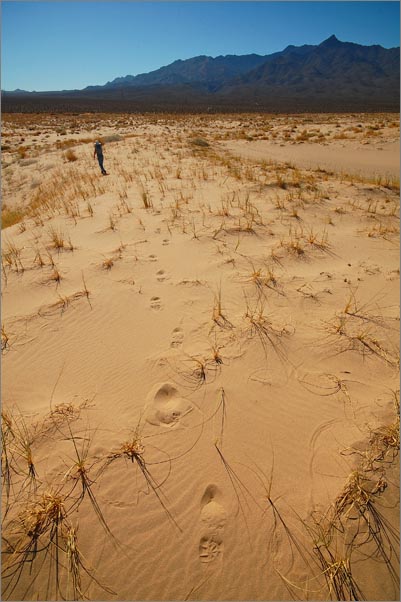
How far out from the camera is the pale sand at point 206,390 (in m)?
1.85

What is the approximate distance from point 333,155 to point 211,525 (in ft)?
57.8

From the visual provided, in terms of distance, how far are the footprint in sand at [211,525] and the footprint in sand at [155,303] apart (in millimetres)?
2321

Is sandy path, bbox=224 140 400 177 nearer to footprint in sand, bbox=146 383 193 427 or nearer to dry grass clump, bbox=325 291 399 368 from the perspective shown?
dry grass clump, bbox=325 291 399 368

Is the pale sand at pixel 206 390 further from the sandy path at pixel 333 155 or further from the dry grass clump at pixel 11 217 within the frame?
the sandy path at pixel 333 155

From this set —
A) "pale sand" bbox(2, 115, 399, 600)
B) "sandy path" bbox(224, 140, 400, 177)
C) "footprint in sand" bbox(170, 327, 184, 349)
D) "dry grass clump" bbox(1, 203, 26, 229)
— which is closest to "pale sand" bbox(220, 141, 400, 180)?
"sandy path" bbox(224, 140, 400, 177)

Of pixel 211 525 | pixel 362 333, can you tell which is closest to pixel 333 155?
pixel 362 333

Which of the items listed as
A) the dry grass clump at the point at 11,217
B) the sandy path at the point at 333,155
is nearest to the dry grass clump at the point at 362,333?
the dry grass clump at the point at 11,217

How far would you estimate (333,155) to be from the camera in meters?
15.6

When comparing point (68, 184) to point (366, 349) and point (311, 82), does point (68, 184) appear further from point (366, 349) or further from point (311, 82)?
point (311, 82)

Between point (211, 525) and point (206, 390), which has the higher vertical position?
point (206, 390)

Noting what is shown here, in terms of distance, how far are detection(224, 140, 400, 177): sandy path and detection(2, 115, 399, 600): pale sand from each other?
7.61m

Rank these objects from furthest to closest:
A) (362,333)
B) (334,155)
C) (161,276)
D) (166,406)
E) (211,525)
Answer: (334,155), (161,276), (362,333), (166,406), (211,525)

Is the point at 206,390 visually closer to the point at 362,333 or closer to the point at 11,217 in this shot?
the point at 362,333

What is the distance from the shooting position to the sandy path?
1274cm
